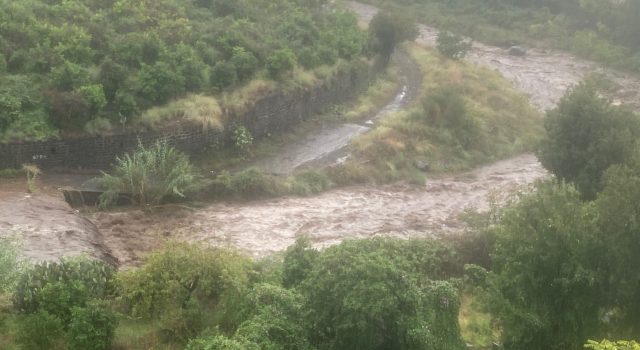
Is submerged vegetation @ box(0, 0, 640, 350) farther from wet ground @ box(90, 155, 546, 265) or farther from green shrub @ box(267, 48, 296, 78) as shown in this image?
Answer: wet ground @ box(90, 155, 546, 265)

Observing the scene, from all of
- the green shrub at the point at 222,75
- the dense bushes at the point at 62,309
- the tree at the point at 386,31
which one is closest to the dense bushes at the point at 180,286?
the dense bushes at the point at 62,309

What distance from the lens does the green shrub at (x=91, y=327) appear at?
1089cm

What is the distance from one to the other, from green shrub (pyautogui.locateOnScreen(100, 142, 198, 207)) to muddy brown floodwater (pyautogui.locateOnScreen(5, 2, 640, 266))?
47 cm

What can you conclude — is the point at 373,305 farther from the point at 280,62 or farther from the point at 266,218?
the point at 280,62

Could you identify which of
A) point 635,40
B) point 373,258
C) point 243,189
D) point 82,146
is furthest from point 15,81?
point 635,40

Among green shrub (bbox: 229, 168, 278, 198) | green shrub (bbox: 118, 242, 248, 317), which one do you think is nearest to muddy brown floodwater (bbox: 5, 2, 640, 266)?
green shrub (bbox: 229, 168, 278, 198)

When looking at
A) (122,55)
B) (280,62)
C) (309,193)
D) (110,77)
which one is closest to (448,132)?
(280,62)

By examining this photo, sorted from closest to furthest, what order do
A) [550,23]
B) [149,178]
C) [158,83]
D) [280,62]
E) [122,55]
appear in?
[149,178]
[158,83]
[122,55]
[280,62]
[550,23]

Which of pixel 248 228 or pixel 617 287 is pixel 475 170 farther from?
pixel 617 287

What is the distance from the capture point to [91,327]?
10.9 metres

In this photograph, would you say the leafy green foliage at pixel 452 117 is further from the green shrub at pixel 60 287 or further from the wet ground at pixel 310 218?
the green shrub at pixel 60 287

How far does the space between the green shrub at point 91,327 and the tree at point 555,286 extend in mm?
6729

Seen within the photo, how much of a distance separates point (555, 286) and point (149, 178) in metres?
11.6

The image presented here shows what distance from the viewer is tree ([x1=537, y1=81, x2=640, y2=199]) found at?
1858 cm
